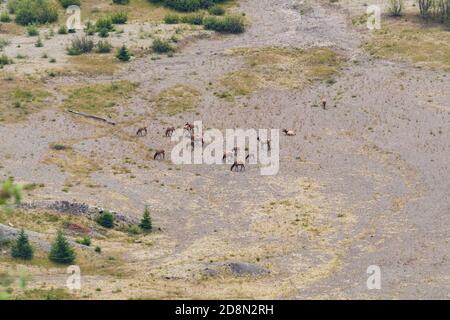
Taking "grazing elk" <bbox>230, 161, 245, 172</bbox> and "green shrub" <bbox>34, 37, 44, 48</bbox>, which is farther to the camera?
"green shrub" <bbox>34, 37, 44, 48</bbox>

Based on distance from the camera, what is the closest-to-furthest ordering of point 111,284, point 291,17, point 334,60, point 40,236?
point 111,284 → point 40,236 → point 334,60 → point 291,17

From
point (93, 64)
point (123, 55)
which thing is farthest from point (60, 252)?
point (123, 55)

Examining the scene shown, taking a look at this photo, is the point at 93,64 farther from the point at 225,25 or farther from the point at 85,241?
the point at 85,241

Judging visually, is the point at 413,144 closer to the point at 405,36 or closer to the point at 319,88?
the point at 319,88

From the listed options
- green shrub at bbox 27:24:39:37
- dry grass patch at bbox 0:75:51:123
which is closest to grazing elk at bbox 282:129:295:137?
dry grass patch at bbox 0:75:51:123

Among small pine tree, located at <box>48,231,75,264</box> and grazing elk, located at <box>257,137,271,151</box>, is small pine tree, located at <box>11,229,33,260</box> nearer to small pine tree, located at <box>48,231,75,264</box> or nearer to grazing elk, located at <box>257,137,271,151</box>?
small pine tree, located at <box>48,231,75,264</box>

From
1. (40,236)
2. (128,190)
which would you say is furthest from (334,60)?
(40,236)
